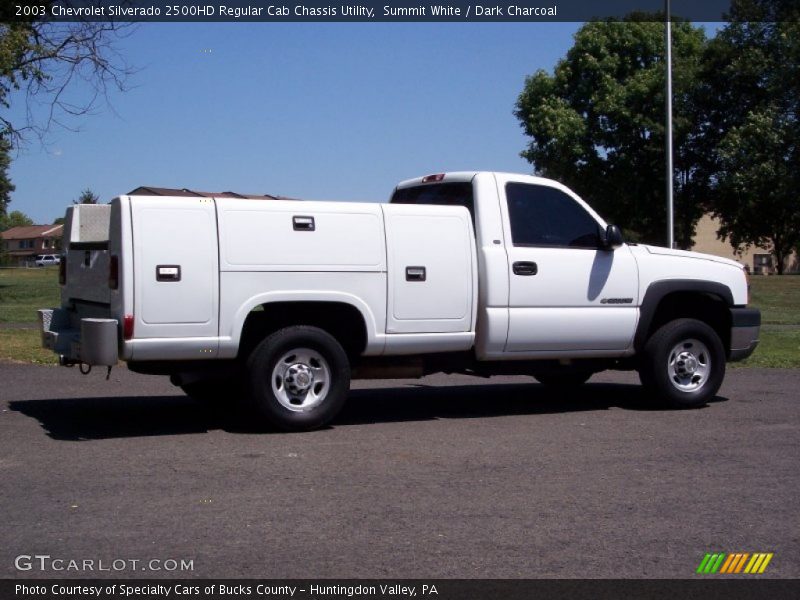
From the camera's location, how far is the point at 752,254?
92312 millimetres

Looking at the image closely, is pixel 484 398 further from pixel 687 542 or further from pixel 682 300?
pixel 687 542

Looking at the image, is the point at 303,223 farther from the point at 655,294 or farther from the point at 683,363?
the point at 683,363

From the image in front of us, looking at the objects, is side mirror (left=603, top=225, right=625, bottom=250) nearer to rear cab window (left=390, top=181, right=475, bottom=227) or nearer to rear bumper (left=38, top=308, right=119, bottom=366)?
rear cab window (left=390, top=181, right=475, bottom=227)

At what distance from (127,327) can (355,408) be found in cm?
306

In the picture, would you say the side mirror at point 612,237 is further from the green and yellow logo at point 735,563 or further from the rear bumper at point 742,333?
the green and yellow logo at point 735,563

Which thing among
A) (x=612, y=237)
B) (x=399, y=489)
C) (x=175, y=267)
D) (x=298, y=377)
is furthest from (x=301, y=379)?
(x=612, y=237)

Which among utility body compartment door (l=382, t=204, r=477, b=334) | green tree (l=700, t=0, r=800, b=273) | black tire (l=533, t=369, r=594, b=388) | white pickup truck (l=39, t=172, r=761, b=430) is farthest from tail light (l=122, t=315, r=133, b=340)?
green tree (l=700, t=0, r=800, b=273)

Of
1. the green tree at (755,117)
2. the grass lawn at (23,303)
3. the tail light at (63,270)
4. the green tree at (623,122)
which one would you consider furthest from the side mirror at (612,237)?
the green tree at (623,122)

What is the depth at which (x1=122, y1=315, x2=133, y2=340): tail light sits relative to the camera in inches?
309

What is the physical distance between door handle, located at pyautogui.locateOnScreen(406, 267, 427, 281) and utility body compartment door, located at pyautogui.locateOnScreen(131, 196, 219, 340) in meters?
1.70

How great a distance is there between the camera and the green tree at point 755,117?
35375 millimetres

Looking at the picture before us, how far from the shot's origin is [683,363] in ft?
33.4

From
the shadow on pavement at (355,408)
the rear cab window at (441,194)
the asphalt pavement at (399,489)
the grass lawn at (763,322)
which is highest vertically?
the rear cab window at (441,194)

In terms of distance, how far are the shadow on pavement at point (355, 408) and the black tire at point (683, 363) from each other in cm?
36
